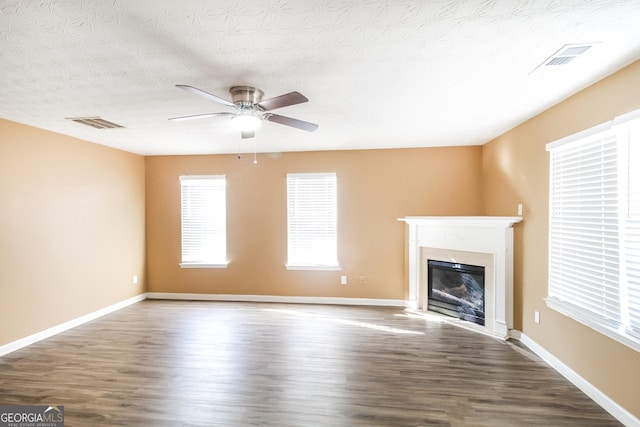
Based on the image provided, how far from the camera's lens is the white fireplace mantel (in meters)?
3.44

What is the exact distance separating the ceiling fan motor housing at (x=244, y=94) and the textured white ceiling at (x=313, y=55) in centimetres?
5

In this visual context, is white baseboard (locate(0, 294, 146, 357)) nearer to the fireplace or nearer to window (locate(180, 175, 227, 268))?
window (locate(180, 175, 227, 268))

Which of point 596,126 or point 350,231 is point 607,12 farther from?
point 350,231

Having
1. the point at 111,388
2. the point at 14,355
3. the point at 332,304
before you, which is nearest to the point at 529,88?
the point at 332,304

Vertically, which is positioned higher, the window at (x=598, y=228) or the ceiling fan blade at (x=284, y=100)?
the ceiling fan blade at (x=284, y=100)

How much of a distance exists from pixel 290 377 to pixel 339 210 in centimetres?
274

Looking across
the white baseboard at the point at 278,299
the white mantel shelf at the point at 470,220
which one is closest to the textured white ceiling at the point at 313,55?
the white mantel shelf at the point at 470,220

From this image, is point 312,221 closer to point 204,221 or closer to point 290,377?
point 204,221

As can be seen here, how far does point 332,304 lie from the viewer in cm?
473

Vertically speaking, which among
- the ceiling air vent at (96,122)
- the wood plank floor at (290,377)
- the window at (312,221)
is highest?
the ceiling air vent at (96,122)

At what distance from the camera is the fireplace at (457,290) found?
12.3 feet

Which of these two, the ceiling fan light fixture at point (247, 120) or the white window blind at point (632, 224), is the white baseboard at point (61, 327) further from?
the white window blind at point (632, 224)

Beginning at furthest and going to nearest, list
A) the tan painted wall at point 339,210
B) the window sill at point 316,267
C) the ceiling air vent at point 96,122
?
1. the window sill at point 316,267
2. the tan painted wall at point 339,210
3. the ceiling air vent at point 96,122

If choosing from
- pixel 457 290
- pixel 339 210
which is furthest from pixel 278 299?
pixel 457 290
